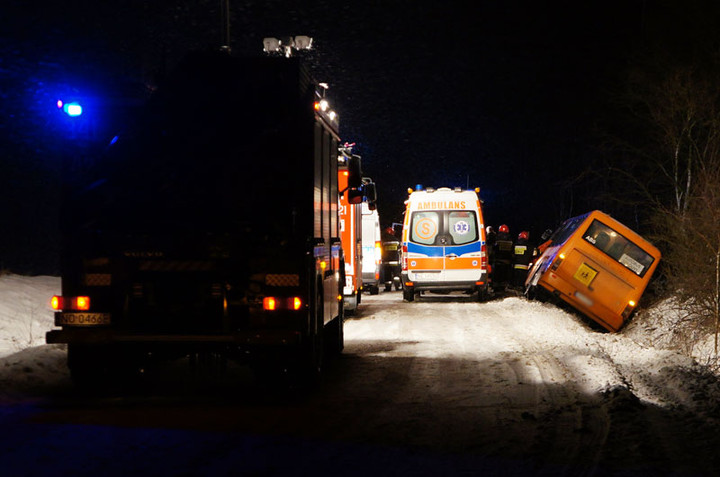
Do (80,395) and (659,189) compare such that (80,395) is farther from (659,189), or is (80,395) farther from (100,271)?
(659,189)

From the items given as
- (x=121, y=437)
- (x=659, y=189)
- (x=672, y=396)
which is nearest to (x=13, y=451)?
(x=121, y=437)

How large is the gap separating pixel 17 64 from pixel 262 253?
2323 centimetres

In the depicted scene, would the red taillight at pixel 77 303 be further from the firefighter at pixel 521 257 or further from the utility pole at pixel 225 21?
the firefighter at pixel 521 257

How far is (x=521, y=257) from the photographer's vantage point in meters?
25.2

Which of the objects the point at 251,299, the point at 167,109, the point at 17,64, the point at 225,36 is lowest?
the point at 251,299

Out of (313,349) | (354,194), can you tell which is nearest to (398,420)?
(313,349)

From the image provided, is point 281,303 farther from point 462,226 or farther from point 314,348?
point 462,226

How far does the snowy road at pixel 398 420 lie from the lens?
5.65 m

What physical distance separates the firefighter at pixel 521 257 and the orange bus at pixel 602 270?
663 centimetres

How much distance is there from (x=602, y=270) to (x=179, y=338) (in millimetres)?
11297

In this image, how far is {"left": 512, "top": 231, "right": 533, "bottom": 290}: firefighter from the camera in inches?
948

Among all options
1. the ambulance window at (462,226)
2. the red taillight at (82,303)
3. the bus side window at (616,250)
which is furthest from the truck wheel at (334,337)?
the ambulance window at (462,226)

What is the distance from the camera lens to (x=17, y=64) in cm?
2766

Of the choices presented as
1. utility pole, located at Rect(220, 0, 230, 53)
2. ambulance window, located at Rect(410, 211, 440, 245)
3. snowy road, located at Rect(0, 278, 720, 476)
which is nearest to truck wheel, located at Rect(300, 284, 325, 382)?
snowy road, located at Rect(0, 278, 720, 476)
